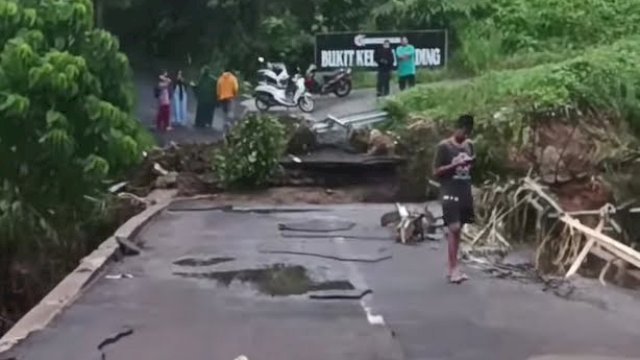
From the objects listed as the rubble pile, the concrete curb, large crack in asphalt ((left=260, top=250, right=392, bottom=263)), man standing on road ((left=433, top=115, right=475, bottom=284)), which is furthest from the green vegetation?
the rubble pile

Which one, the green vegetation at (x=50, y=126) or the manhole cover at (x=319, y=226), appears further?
the manhole cover at (x=319, y=226)

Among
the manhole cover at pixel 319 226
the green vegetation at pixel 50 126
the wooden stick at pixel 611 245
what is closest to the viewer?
the wooden stick at pixel 611 245

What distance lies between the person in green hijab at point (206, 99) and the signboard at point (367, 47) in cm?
467

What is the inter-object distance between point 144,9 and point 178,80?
807 cm

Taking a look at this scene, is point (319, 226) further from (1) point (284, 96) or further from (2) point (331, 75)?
(2) point (331, 75)

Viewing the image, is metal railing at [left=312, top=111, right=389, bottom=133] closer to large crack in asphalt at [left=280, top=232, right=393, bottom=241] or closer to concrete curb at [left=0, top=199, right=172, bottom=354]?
large crack in asphalt at [left=280, top=232, right=393, bottom=241]

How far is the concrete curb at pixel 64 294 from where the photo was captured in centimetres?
1098

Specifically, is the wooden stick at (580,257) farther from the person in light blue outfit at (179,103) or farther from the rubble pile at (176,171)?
the person in light blue outfit at (179,103)

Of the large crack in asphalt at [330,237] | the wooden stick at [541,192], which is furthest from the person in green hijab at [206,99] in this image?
the wooden stick at [541,192]

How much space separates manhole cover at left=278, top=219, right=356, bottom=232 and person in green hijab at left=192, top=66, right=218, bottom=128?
14.9m

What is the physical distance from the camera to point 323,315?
12109 millimetres

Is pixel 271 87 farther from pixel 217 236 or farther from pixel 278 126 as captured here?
pixel 217 236

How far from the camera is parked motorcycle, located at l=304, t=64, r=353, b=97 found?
1526 inches

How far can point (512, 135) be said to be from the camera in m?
21.7
